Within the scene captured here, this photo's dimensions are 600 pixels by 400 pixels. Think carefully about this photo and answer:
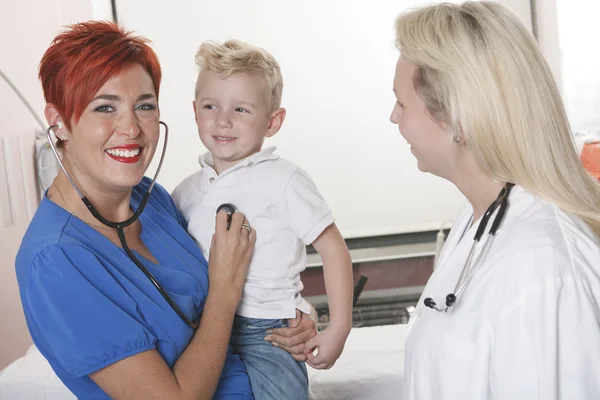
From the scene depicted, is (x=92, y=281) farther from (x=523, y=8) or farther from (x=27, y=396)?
(x=523, y=8)

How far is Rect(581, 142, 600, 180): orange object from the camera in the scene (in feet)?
8.23

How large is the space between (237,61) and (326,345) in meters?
0.69

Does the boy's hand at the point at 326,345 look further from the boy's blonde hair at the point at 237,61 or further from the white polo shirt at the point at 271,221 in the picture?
the boy's blonde hair at the point at 237,61

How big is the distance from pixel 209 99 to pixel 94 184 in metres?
0.37

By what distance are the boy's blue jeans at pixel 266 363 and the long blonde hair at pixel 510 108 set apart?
647 millimetres

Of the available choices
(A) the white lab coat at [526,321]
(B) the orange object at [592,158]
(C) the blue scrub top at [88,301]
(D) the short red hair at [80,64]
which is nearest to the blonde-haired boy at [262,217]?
(C) the blue scrub top at [88,301]

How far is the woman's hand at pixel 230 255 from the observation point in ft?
4.92

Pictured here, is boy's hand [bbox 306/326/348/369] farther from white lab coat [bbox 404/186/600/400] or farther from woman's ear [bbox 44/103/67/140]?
woman's ear [bbox 44/103/67/140]

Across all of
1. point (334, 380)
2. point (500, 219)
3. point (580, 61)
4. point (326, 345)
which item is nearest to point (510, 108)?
point (500, 219)

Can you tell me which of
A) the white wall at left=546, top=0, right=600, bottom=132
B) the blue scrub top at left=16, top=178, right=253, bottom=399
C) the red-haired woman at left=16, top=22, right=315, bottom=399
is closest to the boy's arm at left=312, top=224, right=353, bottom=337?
the red-haired woman at left=16, top=22, right=315, bottom=399

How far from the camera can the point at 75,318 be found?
1257 millimetres

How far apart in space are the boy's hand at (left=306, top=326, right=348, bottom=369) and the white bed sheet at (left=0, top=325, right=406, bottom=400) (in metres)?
0.23

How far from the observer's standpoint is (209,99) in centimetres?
170

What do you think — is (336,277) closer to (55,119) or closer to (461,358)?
(461,358)
